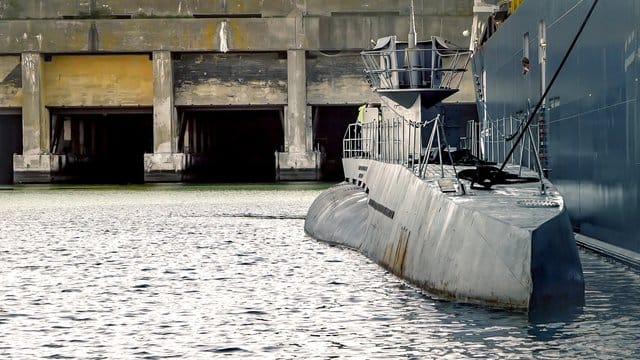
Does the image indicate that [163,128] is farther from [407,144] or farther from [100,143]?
[407,144]

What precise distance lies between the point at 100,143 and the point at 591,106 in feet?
226

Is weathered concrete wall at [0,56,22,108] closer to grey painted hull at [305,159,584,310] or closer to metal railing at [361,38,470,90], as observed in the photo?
metal railing at [361,38,470,90]

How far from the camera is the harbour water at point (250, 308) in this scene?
14.1 m

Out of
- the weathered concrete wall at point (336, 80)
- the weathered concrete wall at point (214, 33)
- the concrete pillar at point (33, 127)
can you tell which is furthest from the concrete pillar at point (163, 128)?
the weathered concrete wall at point (336, 80)

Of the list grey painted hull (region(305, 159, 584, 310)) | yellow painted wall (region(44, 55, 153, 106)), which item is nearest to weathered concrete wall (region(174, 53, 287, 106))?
yellow painted wall (region(44, 55, 153, 106))

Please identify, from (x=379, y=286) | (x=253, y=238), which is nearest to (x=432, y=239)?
(x=379, y=286)

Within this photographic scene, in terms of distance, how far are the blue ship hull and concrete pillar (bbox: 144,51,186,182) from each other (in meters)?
41.0

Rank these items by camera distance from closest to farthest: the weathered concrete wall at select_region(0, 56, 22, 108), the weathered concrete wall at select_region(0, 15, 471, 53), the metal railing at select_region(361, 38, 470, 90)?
1. the metal railing at select_region(361, 38, 470, 90)
2. the weathered concrete wall at select_region(0, 15, 471, 53)
3. the weathered concrete wall at select_region(0, 56, 22, 108)

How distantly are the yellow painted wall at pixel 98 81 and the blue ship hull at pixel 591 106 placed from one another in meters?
43.5

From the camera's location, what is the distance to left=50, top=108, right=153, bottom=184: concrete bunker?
250ft

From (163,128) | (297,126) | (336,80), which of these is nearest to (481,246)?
(297,126)

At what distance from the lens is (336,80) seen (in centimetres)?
7331

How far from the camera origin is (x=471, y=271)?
647 inches

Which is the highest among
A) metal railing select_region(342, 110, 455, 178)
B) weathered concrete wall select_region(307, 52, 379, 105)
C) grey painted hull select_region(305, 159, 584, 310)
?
weathered concrete wall select_region(307, 52, 379, 105)
